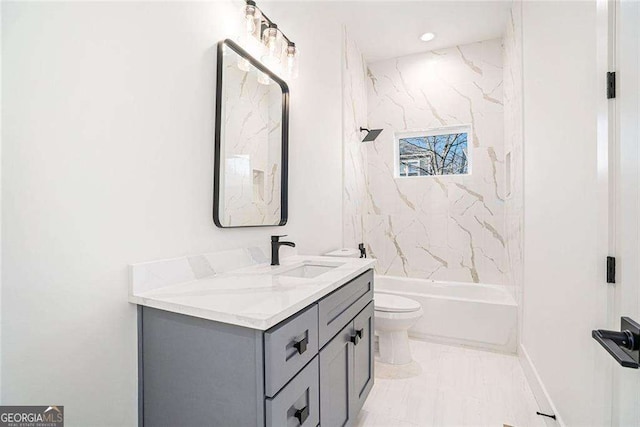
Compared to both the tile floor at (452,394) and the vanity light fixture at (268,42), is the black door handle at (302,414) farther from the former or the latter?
the vanity light fixture at (268,42)

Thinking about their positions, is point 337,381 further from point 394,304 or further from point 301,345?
point 394,304

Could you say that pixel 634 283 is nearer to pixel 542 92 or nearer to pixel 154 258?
pixel 542 92

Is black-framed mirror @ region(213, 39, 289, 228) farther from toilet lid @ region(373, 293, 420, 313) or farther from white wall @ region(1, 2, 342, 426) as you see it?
toilet lid @ region(373, 293, 420, 313)

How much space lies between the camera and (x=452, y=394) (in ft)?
6.30

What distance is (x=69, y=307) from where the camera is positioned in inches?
34.3

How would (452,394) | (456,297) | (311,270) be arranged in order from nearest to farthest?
(311,270) < (452,394) < (456,297)

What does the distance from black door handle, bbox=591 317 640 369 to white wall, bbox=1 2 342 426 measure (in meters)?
1.37

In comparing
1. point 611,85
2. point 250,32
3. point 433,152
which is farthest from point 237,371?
point 433,152

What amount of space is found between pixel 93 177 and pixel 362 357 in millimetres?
1428

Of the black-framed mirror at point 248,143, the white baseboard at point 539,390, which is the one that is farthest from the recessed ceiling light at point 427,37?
the white baseboard at point 539,390

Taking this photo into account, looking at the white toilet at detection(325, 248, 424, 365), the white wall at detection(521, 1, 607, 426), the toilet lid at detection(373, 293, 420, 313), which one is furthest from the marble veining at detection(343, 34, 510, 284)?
the white wall at detection(521, 1, 607, 426)

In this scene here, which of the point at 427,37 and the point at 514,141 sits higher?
the point at 427,37

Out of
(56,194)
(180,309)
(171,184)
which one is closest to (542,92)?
(171,184)

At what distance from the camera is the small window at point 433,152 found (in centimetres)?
325
